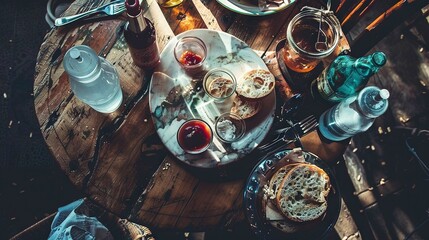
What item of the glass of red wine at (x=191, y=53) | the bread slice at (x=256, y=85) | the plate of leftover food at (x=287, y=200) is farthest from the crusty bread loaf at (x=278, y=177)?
the glass of red wine at (x=191, y=53)

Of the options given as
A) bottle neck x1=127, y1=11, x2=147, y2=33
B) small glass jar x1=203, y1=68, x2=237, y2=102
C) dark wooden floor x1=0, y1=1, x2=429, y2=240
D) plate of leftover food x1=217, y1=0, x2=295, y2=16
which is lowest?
dark wooden floor x1=0, y1=1, x2=429, y2=240

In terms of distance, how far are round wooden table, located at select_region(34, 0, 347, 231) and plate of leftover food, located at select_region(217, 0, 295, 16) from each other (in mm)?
164

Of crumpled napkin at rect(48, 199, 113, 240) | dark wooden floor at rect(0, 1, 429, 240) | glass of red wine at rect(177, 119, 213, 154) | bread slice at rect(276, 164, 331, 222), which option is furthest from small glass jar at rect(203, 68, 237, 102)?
dark wooden floor at rect(0, 1, 429, 240)

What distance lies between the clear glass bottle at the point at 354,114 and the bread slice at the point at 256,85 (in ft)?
1.18

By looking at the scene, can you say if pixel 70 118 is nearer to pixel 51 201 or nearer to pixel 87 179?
pixel 87 179

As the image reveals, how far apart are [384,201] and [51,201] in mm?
2907

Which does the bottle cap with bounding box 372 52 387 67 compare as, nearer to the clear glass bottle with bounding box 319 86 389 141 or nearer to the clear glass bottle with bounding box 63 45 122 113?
the clear glass bottle with bounding box 319 86 389 141

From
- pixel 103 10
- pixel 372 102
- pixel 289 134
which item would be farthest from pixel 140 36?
pixel 372 102

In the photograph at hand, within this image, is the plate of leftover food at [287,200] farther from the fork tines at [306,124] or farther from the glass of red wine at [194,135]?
the glass of red wine at [194,135]

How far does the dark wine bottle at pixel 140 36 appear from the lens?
1.52 metres

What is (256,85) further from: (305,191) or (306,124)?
(305,191)

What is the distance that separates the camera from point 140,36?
1.64 m

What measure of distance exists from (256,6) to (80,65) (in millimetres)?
967

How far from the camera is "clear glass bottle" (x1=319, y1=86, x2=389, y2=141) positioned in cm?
170
